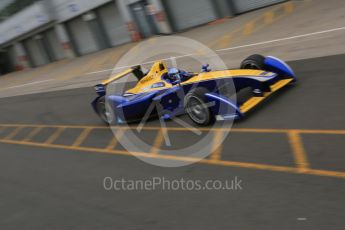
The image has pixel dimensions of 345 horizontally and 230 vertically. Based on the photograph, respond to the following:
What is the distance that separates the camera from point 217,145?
312 inches

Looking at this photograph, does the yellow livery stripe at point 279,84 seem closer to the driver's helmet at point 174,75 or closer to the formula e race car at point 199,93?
the formula e race car at point 199,93

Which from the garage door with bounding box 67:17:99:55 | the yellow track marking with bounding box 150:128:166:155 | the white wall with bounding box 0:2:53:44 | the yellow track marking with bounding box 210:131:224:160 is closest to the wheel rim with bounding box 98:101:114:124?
the yellow track marking with bounding box 150:128:166:155

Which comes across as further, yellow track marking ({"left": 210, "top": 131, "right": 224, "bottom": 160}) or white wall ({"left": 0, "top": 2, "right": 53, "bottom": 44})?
white wall ({"left": 0, "top": 2, "right": 53, "bottom": 44})

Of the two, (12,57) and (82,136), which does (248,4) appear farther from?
(12,57)

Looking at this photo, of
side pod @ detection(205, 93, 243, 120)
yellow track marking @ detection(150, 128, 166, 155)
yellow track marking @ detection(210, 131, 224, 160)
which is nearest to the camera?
yellow track marking @ detection(210, 131, 224, 160)

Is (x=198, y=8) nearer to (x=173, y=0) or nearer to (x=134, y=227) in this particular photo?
(x=173, y=0)

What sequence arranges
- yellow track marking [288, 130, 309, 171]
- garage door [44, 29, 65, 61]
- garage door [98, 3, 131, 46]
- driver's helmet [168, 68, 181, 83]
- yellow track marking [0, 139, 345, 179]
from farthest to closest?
garage door [44, 29, 65, 61], garage door [98, 3, 131, 46], driver's helmet [168, 68, 181, 83], yellow track marking [288, 130, 309, 171], yellow track marking [0, 139, 345, 179]

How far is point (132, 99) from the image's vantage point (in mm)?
10188

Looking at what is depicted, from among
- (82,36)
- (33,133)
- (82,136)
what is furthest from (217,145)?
(82,36)

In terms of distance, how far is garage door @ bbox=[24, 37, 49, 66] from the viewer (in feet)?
130

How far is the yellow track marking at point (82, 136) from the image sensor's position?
10886 millimetres

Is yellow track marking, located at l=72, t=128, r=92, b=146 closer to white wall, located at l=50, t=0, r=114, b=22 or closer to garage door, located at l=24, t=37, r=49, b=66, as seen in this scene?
white wall, located at l=50, t=0, r=114, b=22

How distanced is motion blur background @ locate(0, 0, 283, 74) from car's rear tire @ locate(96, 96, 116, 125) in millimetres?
14571

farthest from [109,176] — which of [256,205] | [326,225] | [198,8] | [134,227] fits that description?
[198,8]
